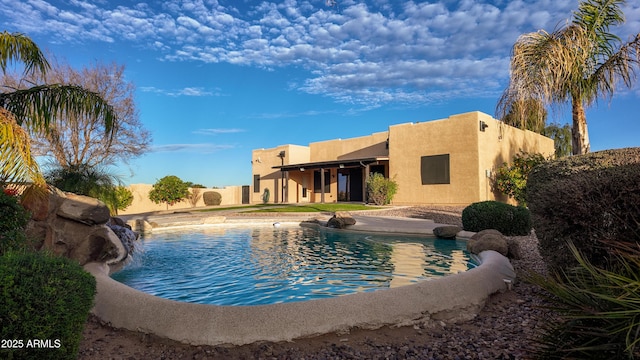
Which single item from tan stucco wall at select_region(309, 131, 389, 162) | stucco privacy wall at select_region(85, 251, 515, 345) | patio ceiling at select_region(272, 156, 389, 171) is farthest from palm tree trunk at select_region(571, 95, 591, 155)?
tan stucco wall at select_region(309, 131, 389, 162)

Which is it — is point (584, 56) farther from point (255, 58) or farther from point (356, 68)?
point (255, 58)

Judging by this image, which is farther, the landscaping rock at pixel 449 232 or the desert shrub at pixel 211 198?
the desert shrub at pixel 211 198

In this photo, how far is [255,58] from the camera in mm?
16797

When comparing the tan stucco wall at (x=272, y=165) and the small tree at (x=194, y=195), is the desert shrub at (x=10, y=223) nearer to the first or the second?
the tan stucco wall at (x=272, y=165)

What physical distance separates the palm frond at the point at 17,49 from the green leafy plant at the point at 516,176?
20677 millimetres

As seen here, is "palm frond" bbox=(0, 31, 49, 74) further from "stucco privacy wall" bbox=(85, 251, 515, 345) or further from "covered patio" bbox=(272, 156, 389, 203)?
"covered patio" bbox=(272, 156, 389, 203)

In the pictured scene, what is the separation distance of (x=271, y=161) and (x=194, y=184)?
8.04m

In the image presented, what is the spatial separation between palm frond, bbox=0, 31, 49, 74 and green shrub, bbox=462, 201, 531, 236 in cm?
1170

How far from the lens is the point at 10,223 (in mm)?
4234

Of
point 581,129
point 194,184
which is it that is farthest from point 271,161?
point 581,129

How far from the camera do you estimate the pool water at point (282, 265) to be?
534 cm

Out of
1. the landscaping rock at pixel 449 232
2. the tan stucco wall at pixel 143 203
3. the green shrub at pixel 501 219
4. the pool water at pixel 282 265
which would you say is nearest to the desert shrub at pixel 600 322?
the pool water at pixel 282 265

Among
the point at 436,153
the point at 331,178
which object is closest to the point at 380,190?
the point at 436,153

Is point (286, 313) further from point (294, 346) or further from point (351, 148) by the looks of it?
point (351, 148)
